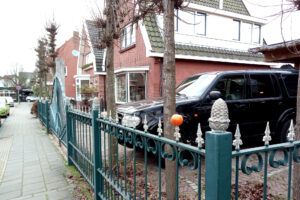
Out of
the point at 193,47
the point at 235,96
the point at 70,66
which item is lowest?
the point at 235,96

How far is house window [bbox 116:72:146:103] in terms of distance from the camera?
10.0 metres

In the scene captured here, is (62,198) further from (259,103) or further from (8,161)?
(259,103)

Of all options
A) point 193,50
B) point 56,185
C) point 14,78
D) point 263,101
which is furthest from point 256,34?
point 14,78

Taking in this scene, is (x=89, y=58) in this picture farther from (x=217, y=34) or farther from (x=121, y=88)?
(x=217, y=34)

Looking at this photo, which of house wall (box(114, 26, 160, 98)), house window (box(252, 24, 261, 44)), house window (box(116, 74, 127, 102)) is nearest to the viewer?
house wall (box(114, 26, 160, 98))

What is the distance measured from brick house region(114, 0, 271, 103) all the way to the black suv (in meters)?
4.35

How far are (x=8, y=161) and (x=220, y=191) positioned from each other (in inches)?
223

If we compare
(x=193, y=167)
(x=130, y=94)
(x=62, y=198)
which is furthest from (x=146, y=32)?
(x=193, y=167)

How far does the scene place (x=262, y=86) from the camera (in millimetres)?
4859

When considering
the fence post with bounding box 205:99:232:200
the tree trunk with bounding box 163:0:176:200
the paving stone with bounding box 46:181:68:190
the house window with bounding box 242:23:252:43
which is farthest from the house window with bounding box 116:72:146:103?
the fence post with bounding box 205:99:232:200

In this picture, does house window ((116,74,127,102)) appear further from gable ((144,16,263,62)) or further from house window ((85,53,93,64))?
house window ((85,53,93,64))

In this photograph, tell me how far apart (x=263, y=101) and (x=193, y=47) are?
19.5 feet

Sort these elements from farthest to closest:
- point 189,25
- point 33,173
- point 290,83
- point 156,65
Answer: point 189,25
point 156,65
point 290,83
point 33,173

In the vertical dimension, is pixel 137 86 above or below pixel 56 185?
above
